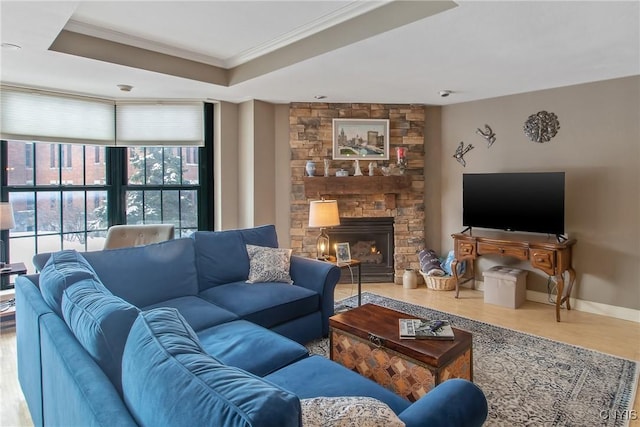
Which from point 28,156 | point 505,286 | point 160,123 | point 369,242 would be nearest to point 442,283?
point 505,286

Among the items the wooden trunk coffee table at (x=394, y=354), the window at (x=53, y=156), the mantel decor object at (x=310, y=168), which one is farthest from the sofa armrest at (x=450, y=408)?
the window at (x=53, y=156)

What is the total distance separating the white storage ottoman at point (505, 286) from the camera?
13.5 feet

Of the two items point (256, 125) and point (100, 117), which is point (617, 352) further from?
point (100, 117)

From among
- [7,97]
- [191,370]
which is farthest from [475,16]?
[7,97]

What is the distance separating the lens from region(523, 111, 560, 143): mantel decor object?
13.8ft

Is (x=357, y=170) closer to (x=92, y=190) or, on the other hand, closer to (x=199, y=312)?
(x=199, y=312)

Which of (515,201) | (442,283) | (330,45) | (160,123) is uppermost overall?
(330,45)

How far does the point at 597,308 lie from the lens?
4016mm

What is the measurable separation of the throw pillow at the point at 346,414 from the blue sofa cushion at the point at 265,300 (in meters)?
1.81

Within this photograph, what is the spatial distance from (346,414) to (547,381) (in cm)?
226

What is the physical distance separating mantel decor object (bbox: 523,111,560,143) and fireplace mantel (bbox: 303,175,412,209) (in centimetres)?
147

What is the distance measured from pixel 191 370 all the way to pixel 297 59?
9.45 ft

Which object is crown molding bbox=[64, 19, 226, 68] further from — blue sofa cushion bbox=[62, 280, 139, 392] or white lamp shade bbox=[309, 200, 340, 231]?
blue sofa cushion bbox=[62, 280, 139, 392]

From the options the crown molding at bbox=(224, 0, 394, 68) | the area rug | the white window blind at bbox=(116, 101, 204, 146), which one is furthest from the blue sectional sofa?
the white window blind at bbox=(116, 101, 204, 146)
